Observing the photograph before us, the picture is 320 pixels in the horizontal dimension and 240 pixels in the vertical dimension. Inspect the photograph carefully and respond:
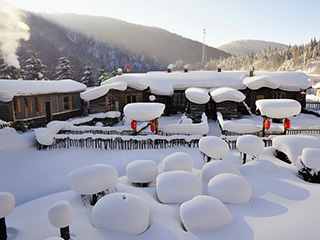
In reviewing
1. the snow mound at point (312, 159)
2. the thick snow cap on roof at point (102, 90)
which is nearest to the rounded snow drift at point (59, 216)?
the snow mound at point (312, 159)

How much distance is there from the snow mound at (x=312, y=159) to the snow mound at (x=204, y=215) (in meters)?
4.68

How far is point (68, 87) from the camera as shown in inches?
869

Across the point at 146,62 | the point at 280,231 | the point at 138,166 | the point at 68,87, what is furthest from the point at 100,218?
the point at 146,62

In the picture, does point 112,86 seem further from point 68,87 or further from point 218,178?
point 218,178

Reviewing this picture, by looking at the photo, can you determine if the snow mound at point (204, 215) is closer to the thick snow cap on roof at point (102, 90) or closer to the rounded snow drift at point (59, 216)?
the rounded snow drift at point (59, 216)

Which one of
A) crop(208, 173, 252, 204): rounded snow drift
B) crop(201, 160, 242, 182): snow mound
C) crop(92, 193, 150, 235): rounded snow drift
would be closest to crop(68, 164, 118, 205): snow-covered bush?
crop(92, 193, 150, 235): rounded snow drift

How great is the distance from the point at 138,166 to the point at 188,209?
330 cm

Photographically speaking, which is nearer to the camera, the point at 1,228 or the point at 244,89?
the point at 1,228

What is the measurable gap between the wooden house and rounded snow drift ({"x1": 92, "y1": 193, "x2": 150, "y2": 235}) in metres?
14.1

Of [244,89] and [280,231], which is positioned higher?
[244,89]

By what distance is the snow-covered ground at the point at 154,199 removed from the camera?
231 inches

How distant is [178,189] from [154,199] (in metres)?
0.96

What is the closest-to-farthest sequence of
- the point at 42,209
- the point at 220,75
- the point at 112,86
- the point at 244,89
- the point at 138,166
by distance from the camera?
the point at 42,209, the point at 138,166, the point at 112,86, the point at 244,89, the point at 220,75

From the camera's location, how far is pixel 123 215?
19.1 ft
